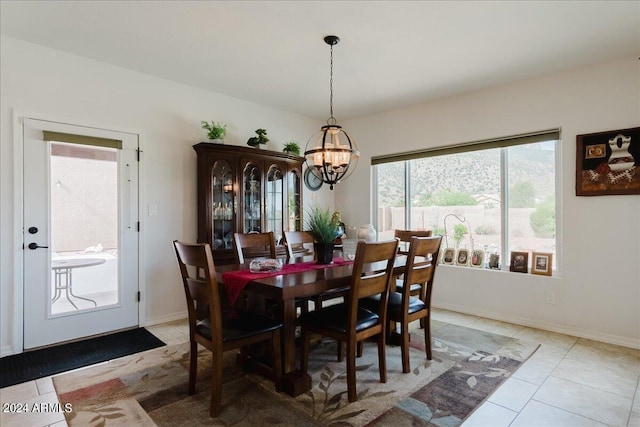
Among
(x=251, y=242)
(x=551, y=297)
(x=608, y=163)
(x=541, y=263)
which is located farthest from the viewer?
(x=541, y=263)

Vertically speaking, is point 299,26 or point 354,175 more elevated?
point 299,26

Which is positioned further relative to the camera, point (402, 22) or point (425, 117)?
point (425, 117)

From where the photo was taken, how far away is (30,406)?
2094mm

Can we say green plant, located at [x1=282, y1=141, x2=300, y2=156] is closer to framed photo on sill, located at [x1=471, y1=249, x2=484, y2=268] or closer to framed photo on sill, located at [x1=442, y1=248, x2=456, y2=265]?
framed photo on sill, located at [x1=442, y1=248, x2=456, y2=265]

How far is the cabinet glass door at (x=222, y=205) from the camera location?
12.6ft

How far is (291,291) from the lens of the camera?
1926 mm

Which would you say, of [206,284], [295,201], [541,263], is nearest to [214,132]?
[295,201]

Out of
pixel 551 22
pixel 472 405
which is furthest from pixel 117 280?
pixel 551 22

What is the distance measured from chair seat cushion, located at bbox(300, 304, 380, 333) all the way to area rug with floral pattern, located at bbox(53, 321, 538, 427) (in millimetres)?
424

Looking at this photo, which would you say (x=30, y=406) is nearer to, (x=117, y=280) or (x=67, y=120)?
(x=117, y=280)

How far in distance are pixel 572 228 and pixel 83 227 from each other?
184 inches

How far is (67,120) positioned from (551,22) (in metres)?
4.05

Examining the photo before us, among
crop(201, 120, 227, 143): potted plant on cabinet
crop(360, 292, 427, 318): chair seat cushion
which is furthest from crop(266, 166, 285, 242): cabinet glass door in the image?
crop(360, 292, 427, 318): chair seat cushion

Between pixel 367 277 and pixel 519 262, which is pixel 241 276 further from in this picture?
pixel 519 262
